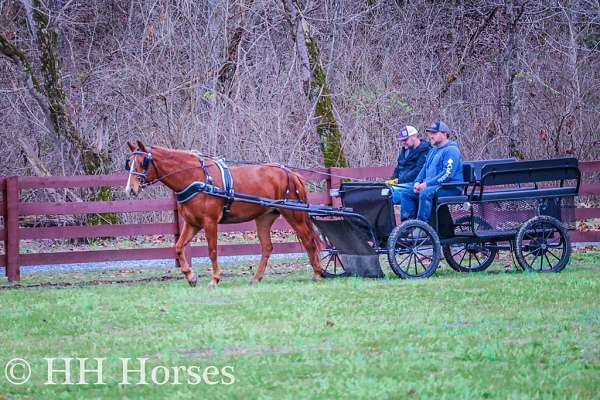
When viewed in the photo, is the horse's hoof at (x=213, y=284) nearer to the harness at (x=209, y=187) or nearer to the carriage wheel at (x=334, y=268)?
the harness at (x=209, y=187)

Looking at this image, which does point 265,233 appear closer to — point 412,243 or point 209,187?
point 209,187

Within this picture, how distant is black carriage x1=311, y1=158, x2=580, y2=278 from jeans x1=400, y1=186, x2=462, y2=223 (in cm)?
11

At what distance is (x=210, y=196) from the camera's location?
13.9 m

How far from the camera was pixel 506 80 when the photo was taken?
2788cm

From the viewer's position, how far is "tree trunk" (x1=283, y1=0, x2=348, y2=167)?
2361 centimetres

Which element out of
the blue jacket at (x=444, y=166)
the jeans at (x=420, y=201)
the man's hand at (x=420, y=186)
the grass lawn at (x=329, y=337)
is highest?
the blue jacket at (x=444, y=166)

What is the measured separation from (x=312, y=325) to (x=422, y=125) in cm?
1797

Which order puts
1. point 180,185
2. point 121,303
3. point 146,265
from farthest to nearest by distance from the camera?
point 146,265 → point 180,185 → point 121,303

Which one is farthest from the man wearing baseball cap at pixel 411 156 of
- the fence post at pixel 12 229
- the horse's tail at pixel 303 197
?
the fence post at pixel 12 229

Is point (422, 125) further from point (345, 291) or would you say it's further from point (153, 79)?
point (345, 291)

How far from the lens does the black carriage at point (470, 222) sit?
1389 cm

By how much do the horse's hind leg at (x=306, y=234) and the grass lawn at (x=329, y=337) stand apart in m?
0.98

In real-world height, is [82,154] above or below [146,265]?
above

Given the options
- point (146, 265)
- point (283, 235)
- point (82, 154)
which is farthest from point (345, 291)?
point (82, 154)
